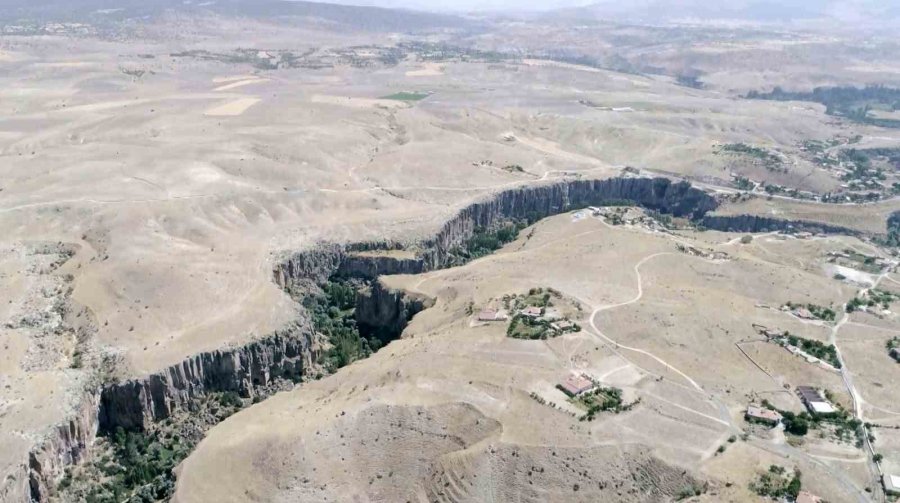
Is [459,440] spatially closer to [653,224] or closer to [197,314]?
[197,314]

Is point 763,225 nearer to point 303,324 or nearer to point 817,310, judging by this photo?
point 817,310

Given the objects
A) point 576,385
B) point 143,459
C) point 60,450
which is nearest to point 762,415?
point 576,385

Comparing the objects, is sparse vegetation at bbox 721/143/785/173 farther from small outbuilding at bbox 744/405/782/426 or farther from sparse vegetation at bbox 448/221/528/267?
small outbuilding at bbox 744/405/782/426

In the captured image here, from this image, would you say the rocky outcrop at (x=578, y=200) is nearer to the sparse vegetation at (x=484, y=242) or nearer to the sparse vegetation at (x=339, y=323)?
the sparse vegetation at (x=484, y=242)

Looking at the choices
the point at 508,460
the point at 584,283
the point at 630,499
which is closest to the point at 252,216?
the point at 584,283

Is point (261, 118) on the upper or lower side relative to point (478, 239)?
upper

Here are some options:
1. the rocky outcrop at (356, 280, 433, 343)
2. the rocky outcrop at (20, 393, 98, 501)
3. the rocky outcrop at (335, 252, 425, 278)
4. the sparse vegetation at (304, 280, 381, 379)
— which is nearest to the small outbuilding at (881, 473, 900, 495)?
the rocky outcrop at (356, 280, 433, 343)

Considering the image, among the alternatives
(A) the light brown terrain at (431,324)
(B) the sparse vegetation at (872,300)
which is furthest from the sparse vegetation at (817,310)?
(B) the sparse vegetation at (872,300)
